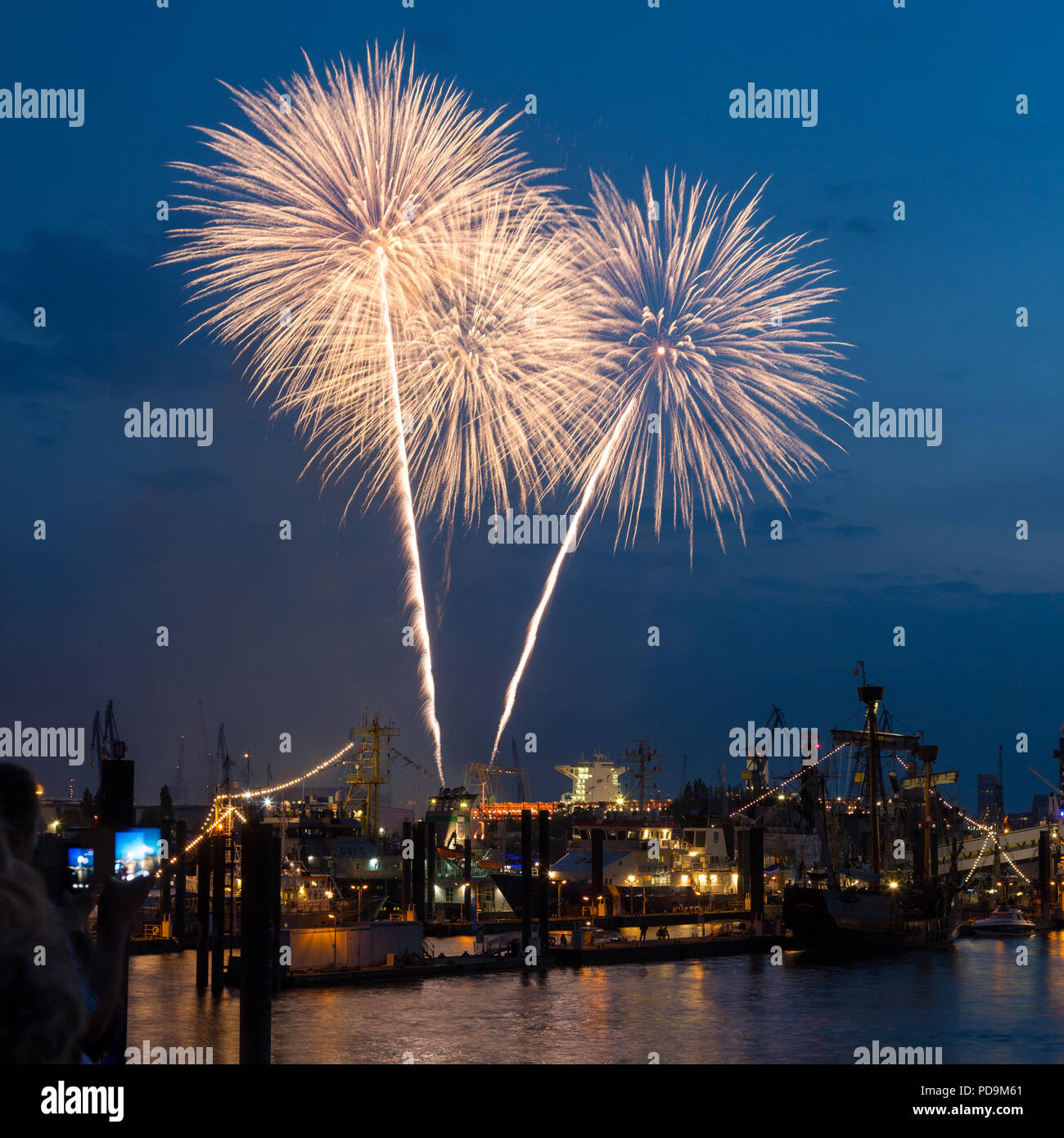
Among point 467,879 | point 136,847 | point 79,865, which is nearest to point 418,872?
point 467,879

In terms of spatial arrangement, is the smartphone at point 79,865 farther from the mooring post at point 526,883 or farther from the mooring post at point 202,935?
the mooring post at point 526,883

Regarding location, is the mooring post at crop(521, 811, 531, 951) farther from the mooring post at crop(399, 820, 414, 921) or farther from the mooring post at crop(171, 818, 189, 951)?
the mooring post at crop(171, 818, 189, 951)

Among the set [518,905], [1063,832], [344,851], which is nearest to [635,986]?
[344,851]

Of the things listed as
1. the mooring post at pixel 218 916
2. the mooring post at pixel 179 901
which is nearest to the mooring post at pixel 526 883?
the mooring post at pixel 218 916

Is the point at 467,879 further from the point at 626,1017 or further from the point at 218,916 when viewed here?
the point at 626,1017

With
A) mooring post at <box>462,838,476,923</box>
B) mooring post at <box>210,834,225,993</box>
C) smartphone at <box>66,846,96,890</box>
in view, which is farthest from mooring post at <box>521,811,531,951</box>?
smartphone at <box>66,846,96,890</box>
